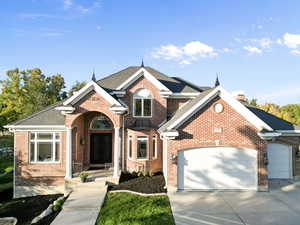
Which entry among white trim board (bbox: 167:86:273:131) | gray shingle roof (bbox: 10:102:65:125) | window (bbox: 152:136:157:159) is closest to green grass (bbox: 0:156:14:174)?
gray shingle roof (bbox: 10:102:65:125)

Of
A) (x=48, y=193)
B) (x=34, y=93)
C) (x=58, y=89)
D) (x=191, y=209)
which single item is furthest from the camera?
(x=58, y=89)

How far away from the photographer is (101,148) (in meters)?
15.5

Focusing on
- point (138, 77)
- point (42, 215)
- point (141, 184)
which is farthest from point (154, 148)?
point (42, 215)

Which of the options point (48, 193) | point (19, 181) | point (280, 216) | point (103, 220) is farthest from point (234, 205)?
point (19, 181)

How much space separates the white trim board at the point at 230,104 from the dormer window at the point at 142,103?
465 centimetres

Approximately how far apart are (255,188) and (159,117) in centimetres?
731

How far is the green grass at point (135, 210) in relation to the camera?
294 inches

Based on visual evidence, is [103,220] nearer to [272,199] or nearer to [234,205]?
[234,205]

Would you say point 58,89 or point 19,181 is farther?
point 58,89

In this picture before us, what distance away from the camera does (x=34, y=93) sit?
128ft

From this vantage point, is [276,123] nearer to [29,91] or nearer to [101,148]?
[101,148]

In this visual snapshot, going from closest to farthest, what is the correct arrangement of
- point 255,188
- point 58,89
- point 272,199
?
point 272,199 → point 255,188 → point 58,89

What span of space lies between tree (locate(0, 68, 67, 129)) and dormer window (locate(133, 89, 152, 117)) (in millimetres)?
27796

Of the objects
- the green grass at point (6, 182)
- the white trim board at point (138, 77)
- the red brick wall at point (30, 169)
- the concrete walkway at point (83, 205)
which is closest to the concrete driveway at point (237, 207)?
the concrete walkway at point (83, 205)
